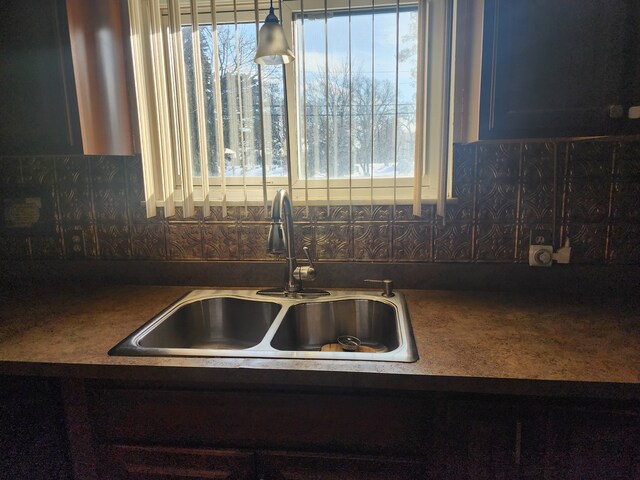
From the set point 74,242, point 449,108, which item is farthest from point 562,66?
point 74,242

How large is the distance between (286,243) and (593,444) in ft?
3.10

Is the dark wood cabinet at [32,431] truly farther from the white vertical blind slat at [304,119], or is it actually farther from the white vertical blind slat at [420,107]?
the white vertical blind slat at [420,107]

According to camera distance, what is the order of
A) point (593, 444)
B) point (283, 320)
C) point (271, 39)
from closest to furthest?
1. point (593, 444)
2. point (271, 39)
3. point (283, 320)

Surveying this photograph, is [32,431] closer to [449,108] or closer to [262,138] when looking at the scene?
[262,138]

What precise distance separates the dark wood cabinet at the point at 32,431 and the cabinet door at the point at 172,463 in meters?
0.13

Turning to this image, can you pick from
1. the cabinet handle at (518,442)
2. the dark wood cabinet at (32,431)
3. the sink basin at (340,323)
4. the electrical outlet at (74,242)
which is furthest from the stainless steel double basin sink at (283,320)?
the electrical outlet at (74,242)

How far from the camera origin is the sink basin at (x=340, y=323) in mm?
1278

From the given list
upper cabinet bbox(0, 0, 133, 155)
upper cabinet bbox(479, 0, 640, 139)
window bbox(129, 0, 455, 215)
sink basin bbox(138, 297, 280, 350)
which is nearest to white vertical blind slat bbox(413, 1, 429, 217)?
window bbox(129, 0, 455, 215)

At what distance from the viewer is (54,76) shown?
1146 mm

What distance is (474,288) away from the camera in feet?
4.53

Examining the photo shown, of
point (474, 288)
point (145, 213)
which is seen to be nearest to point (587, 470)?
point (474, 288)

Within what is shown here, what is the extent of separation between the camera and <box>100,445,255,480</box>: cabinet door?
916 millimetres

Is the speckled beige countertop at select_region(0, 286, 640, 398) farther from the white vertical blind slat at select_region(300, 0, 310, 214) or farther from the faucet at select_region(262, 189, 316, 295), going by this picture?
the white vertical blind slat at select_region(300, 0, 310, 214)

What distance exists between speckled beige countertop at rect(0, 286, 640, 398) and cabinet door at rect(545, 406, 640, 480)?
0.06 meters
